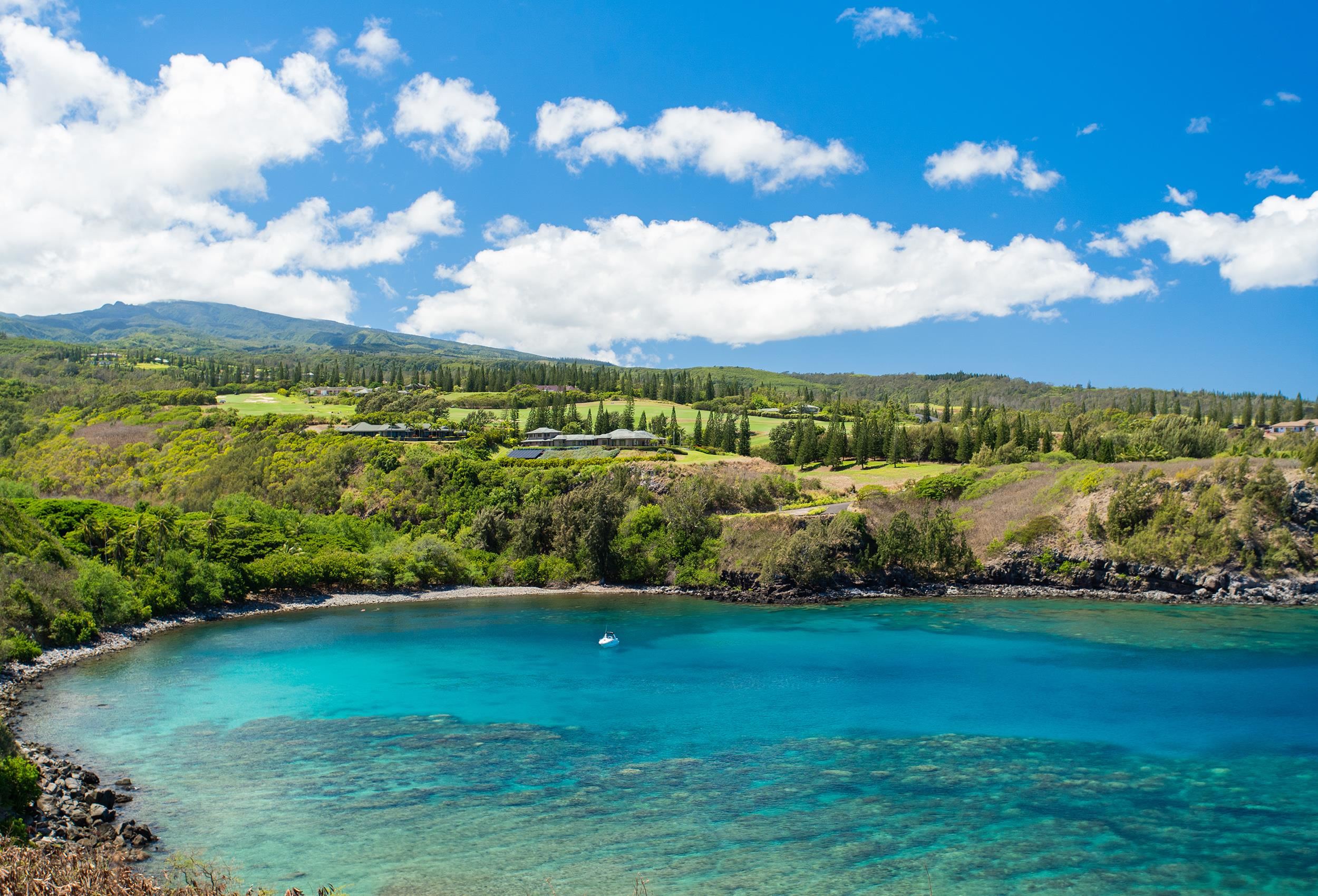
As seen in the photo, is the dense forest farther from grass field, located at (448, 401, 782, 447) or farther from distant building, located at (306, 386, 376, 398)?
distant building, located at (306, 386, 376, 398)

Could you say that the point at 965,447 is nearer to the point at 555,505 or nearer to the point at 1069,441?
the point at 1069,441

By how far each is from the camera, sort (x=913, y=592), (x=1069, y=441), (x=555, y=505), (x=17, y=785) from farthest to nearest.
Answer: (x=1069, y=441)
(x=555, y=505)
(x=913, y=592)
(x=17, y=785)

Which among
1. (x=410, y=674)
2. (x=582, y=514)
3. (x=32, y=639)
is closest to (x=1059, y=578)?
(x=582, y=514)

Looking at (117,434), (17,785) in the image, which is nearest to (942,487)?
(17,785)

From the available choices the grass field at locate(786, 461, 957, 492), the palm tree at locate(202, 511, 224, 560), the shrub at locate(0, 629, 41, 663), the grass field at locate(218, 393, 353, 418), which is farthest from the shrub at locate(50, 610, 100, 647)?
the grass field at locate(218, 393, 353, 418)

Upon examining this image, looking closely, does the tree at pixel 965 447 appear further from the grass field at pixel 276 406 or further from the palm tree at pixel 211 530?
the grass field at pixel 276 406

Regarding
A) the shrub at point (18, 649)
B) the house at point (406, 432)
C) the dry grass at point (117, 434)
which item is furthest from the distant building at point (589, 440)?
the shrub at point (18, 649)

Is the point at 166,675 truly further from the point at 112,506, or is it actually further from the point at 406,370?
the point at 406,370
